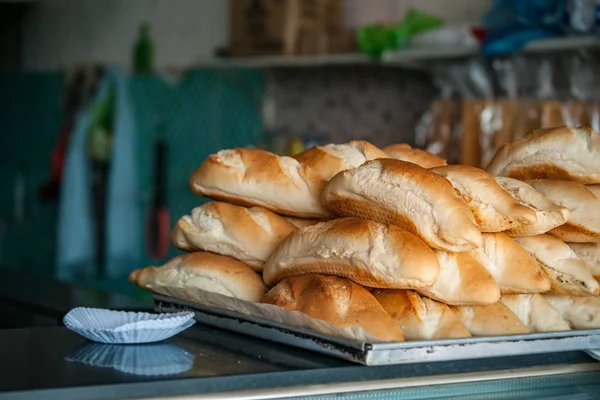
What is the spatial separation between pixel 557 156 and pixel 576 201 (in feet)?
0.34

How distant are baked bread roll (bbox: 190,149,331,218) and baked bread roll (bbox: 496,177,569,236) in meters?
0.31

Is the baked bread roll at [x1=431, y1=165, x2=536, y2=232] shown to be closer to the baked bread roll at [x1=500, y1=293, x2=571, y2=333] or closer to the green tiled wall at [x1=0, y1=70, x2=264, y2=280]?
the baked bread roll at [x1=500, y1=293, x2=571, y2=333]

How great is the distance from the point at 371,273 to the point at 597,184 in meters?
0.50

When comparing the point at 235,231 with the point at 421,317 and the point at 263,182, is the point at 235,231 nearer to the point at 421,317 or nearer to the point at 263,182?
the point at 263,182

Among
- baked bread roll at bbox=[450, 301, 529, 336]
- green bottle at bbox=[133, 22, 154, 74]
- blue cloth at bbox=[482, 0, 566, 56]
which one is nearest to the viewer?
baked bread roll at bbox=[450, 301, 529, 336]

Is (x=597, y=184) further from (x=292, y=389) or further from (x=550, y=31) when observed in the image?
(x=550, y=31)

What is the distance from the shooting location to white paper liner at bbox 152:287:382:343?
4.23ft

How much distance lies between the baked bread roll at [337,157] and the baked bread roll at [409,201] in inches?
6.2

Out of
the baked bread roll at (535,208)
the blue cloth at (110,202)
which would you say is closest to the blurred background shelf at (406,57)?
the blue cloth at (110,202)

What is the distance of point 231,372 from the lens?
1235mm

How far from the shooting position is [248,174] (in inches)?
64.5

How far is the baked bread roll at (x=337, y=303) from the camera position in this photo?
51.1 inches

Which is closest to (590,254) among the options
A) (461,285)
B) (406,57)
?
(461,285)

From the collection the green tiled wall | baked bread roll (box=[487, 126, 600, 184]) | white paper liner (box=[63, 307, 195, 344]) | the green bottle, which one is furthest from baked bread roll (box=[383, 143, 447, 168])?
the green bottle
